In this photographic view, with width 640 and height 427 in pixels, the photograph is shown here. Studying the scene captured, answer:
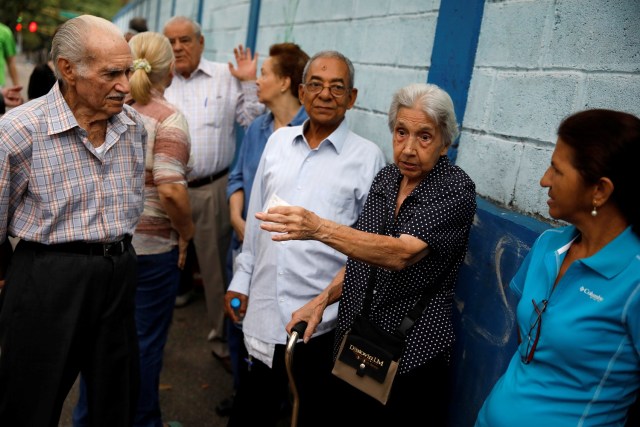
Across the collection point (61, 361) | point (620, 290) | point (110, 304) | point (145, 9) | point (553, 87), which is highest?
point (145, 9)

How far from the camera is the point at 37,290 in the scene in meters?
2.35

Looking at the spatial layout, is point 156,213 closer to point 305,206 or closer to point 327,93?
point 305,206

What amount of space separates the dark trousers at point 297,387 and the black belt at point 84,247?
2.67 feet

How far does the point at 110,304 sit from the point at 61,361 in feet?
0.94

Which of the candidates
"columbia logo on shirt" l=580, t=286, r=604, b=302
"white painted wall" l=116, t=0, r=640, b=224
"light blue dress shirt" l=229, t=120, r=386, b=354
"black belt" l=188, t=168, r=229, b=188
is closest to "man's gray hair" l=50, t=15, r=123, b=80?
"light blue dress shirt" l=229, t=120, r=386, b=354

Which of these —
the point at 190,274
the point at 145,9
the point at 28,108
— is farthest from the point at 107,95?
the point at 145,9

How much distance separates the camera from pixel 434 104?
2184 mm

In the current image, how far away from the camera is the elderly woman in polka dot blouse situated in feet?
6.72

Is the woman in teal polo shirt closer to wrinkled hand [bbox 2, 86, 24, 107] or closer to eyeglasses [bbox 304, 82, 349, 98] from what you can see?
eyeglasses [bbox 304, 82, 349, 98]

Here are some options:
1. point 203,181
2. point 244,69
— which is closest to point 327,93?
point 203,181

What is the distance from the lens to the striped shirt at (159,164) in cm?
296

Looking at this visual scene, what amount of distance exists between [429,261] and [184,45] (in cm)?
317

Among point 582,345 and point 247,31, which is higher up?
point 247,31

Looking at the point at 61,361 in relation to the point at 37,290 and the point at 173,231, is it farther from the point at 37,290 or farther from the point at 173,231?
the point at 173,231
